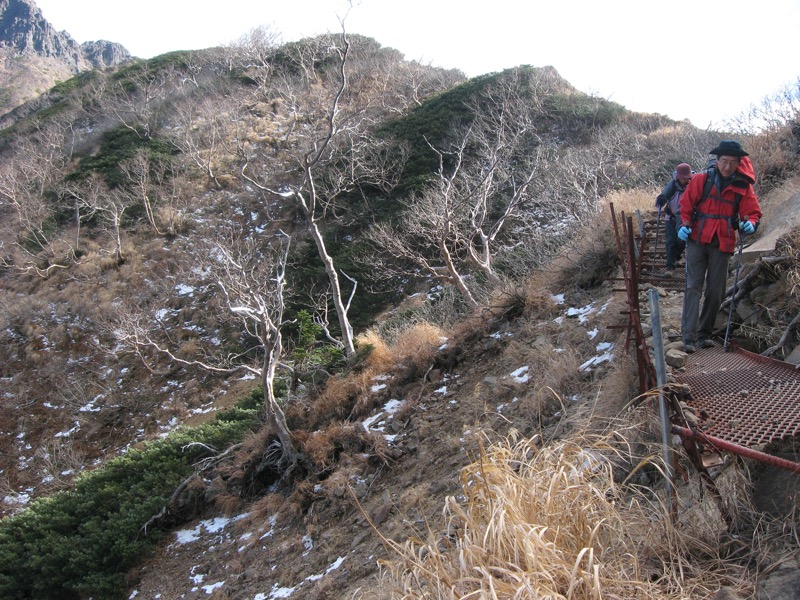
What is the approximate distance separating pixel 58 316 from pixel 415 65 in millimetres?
25337

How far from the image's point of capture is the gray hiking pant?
153 inches

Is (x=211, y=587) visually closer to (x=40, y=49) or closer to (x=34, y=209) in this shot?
(x=34, y=209)

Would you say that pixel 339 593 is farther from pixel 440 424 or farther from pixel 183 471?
pixel 183 471

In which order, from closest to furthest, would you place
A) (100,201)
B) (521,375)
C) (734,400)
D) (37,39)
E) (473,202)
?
1. (734,400)
2. (521,375)
3. (473,202)
4. (100,201)
5. (37,39)

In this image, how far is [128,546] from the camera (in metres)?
7.47

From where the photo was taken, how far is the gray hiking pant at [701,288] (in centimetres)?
388

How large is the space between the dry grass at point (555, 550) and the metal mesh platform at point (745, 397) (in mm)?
511

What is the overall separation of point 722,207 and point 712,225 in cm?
17

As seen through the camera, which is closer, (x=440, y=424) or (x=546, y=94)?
(x=440, y=424)

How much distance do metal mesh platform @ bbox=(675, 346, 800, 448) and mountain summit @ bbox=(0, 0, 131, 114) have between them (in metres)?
71.8

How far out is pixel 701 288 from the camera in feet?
13.0

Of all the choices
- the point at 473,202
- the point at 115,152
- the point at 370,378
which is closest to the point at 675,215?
the point at 370,378

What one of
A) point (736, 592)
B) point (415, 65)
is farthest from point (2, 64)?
point (736, 592)

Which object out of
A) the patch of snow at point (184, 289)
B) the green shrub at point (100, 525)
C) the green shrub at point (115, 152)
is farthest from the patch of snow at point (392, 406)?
the green shrub at point (115, 152)
